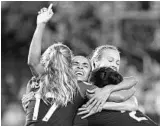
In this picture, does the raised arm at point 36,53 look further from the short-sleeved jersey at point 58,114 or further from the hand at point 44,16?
the short-sleeved jersey at point 58,114

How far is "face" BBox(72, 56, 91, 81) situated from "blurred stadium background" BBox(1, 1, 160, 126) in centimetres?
921

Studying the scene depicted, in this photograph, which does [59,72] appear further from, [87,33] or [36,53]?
[87,33]

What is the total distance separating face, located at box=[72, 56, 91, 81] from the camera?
17.2 ft

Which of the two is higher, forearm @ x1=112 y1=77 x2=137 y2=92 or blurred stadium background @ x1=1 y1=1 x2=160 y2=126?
blurred stadium background @ x1=1 y1=1 x2=160 y2=126

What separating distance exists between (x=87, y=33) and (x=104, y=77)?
11818 mm

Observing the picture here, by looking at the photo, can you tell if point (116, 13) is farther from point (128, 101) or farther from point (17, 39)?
point (128, 101)

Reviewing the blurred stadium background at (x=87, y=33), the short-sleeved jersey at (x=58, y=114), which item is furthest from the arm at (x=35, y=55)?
the blurred stadium background at (x=87, y=33)

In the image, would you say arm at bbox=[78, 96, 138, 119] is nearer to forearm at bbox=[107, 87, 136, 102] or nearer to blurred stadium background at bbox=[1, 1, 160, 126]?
forearm at bbox=[107, 87, 136, 102]

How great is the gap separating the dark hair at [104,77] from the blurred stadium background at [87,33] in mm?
9310

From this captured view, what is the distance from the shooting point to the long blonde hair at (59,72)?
5.01 m

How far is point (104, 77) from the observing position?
510 centimetres

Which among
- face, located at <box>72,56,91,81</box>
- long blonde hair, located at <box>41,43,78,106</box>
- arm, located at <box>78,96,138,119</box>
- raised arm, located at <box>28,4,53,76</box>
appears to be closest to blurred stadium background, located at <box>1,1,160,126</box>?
face, located at <box>72,56,91,81</box>

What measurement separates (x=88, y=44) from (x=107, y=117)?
1142 cm

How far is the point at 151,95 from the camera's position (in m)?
13.8
